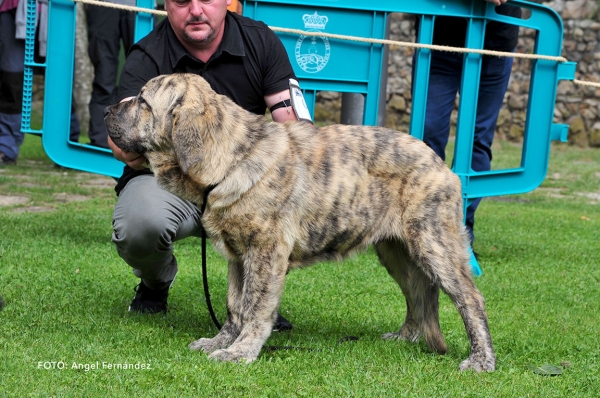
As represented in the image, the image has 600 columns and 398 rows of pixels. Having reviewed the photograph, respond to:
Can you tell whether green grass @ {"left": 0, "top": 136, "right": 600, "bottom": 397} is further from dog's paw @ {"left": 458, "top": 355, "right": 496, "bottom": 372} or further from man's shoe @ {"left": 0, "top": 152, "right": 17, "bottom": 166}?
man's shoe @ {"left": 0, "top": 152, "right": 17, "bottom": 166}

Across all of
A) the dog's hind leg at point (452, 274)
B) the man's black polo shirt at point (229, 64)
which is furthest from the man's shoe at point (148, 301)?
the dog's hind leg at point (452, 274)

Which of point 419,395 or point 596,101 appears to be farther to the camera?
point 596,101

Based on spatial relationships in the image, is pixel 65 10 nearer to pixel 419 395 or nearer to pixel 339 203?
pixel 339 203

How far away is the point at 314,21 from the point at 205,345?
2955 mm

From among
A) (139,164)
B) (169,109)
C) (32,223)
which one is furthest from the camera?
(32,223)

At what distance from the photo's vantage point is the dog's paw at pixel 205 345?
4.09 metres

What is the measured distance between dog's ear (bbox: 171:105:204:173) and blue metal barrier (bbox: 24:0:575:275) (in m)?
2.51

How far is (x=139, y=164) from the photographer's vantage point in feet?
13.9

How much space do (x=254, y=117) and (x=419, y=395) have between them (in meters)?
1.55

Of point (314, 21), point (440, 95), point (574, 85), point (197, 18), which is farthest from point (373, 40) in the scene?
point (574, 85)

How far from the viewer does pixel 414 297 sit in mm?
4418

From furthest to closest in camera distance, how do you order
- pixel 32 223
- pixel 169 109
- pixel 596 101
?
pixel 596 101 < pixel 32 223 < pixel 169 109

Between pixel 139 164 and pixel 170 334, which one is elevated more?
pixel 139 164

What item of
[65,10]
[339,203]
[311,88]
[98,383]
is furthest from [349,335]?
[65,10]
